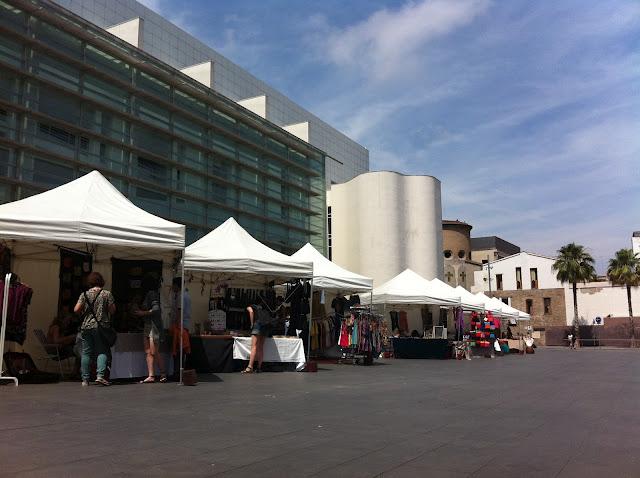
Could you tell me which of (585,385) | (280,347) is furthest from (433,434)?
(280,347)

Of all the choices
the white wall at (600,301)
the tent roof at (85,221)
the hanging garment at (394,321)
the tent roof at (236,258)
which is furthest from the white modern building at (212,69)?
the white wall at (600,301)

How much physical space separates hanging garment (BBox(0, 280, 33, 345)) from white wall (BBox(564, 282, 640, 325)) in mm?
61486

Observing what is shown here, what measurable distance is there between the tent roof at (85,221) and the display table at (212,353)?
305 centimetres

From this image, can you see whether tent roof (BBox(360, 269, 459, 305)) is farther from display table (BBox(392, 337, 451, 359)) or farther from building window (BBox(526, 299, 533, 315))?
building window (BBox(526, 299, 533, 315))

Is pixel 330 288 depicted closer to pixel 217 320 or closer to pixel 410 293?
pixel 217 320

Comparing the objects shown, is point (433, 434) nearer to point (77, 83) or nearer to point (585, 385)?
point (585, 385)

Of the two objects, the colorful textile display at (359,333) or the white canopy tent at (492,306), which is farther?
the white canopy tent at (492,306)

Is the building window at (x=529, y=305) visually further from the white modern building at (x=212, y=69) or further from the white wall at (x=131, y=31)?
the white wall at (x=131, y=31)

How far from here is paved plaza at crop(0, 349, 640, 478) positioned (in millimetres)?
4430

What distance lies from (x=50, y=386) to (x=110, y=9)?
33269mm

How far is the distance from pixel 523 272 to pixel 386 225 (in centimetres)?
2833

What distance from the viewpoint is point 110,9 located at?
36719 millimetres

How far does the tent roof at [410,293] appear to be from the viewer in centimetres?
2200

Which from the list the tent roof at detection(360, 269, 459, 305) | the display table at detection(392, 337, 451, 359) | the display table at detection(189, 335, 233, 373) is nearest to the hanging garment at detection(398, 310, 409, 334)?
the tent roof at detection(360, 269, 459, 305)
